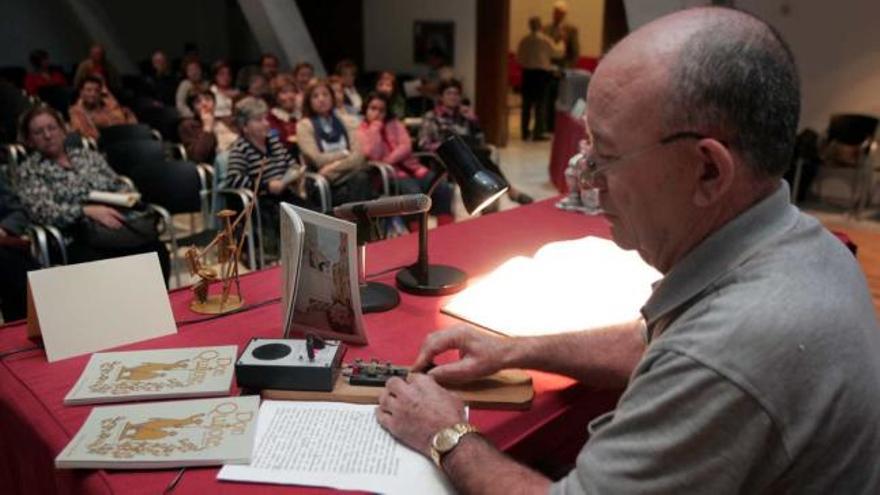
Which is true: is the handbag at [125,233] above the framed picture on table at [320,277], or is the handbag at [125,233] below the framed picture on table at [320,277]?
below

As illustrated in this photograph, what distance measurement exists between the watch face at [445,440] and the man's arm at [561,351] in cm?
20

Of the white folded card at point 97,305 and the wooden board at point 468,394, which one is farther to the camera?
the white folded card at point 97,305

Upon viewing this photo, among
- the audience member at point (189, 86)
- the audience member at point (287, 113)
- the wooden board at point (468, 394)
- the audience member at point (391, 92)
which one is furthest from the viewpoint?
the audience member at point (189, 86)

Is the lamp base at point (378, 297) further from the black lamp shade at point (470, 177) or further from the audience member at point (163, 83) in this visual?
the audience member at point (163, 83)

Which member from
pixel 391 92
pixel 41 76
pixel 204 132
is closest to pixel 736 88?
pixel 204 132

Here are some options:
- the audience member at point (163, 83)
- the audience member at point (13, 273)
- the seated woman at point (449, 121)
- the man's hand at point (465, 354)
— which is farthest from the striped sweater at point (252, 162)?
the audience member at point (163, 83)

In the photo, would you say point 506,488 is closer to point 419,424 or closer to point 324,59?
point 419,424

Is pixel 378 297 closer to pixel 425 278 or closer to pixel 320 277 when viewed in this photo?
pixel 425 278

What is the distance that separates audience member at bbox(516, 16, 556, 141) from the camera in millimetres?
8930

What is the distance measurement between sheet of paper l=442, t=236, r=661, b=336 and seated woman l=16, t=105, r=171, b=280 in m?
2.03

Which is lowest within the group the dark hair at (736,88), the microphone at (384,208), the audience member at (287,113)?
the audience member at (287,113)

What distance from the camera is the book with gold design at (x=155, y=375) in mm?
1239

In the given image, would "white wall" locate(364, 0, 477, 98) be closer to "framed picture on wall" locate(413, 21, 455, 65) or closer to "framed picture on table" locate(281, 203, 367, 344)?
"framed picture on wall" locate(413, 21, 455, 65)

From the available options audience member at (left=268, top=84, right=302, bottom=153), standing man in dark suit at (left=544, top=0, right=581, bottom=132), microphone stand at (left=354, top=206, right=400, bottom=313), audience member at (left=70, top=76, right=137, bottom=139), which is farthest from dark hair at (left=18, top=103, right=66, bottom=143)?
standing man in dark suit at (left=544, top=0, right=581, bottom=132)
